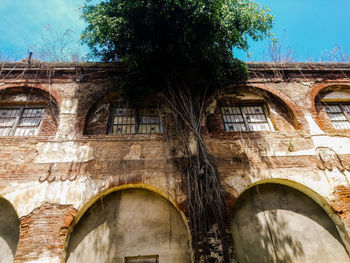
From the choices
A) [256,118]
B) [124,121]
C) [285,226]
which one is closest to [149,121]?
[124,121]

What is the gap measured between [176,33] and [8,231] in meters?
5.65

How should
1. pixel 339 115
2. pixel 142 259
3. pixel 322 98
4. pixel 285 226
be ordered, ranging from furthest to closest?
pixel 322 98, pixel 339 115, pixel 285 226, pixel 142 259

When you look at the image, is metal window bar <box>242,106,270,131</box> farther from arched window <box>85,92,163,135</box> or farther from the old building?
arched window <box>85,92,163,135</box>

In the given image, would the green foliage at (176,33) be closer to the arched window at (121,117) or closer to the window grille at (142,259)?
the arched window at (121,117)

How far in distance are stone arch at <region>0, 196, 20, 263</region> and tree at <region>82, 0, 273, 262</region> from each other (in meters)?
3.58

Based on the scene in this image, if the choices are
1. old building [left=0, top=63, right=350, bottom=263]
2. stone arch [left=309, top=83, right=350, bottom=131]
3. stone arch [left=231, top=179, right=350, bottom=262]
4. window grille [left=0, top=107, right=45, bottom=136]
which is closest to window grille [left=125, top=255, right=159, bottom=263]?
old building [left=0, top=63, right=350, bottom=263]

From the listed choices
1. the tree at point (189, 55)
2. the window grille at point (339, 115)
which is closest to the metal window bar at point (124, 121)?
the tree at point (189, 55)

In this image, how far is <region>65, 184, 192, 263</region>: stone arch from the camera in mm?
4488

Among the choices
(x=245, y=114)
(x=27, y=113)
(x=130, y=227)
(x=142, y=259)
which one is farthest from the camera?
(x=245, y=114)

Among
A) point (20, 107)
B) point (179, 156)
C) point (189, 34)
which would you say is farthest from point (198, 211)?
point (20, 107)

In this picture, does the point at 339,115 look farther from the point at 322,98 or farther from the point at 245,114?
the point at 245,114

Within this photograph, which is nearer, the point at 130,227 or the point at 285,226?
the point at 130,227

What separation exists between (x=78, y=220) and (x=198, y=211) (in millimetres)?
2530

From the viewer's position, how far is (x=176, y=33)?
17.7ft
